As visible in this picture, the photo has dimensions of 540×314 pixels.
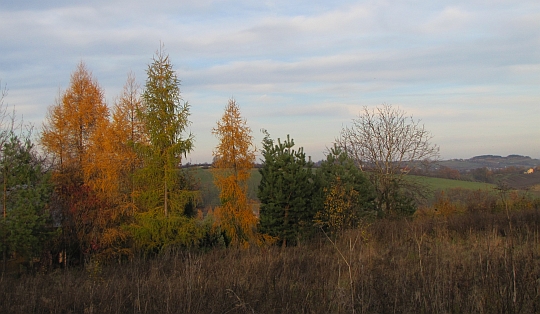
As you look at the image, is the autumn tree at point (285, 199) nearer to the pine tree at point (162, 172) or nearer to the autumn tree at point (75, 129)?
the pine tree at point (162, 172)

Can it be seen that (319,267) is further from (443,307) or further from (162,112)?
(162,112)

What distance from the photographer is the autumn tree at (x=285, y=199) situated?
17.4m

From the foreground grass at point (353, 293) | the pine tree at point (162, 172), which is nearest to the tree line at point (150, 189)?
the pine tree at point (162, 172)

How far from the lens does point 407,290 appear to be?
5.34 meters

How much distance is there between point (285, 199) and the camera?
1748cm

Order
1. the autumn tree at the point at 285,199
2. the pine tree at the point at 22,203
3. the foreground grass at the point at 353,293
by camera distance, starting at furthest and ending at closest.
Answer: the autumn tree at the point at 285,199
the pine tree at the point at 22,203
the foreground grass at the point at 353,293

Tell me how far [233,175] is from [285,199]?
7.50 feet

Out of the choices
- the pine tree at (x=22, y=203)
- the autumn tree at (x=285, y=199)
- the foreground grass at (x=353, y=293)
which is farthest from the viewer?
the autumn tree at (x=285, y=199)

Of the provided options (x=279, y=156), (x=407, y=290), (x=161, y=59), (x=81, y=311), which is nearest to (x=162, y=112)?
(x=161, y=59)

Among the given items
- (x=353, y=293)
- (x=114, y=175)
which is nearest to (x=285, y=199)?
(x=114, y=175)

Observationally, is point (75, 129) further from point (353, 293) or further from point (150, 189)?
point (353, 293)

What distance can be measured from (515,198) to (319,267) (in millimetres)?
16837

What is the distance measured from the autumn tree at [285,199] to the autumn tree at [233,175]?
0.78 meters

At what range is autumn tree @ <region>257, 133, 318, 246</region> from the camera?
1736 centimetres
